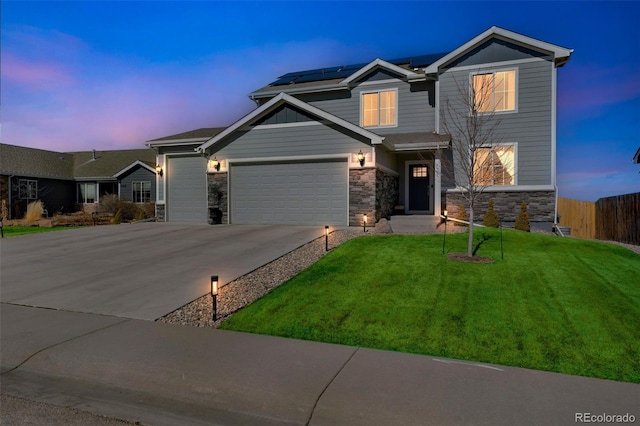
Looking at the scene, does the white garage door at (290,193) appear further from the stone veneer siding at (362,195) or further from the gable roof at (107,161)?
the gable roof at (107,161)

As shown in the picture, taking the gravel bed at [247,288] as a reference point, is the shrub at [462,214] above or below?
above

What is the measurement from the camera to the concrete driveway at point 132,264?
6.66m

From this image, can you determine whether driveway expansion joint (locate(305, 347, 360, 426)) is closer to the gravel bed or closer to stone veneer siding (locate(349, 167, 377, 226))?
the gravel bed

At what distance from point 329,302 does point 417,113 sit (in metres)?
13.6

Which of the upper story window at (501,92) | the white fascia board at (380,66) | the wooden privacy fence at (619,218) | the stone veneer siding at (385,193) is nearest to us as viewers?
the wooden privacy fence at (619,218)

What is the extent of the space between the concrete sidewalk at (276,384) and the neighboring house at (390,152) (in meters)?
9.63

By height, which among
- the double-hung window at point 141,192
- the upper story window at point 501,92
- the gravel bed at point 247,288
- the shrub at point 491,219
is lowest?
the gravel bed at point 247,288

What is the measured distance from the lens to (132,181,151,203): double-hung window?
27141mm

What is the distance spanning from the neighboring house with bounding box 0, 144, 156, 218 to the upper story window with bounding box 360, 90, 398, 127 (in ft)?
56.5

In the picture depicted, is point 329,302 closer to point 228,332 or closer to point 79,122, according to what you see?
point 228,332

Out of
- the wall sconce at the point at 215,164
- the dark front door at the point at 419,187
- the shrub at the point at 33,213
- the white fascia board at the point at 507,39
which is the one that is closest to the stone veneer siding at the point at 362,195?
the dark front door at the point at 419,187

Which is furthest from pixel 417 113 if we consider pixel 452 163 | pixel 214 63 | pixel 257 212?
pixel 214 63

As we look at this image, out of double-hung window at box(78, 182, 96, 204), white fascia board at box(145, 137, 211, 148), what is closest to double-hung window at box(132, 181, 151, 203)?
double-hung window at box(78, 182, 96, 204)

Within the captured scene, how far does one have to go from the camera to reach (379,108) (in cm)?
1794
